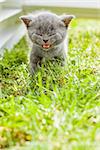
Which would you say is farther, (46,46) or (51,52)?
(51,52)

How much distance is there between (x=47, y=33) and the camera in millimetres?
3551

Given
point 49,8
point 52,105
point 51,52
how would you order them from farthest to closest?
point 49,8 → point 51,52 → point 52,105

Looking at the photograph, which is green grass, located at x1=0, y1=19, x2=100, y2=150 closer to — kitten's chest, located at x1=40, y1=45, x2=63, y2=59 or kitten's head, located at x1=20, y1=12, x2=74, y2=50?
kitten's chest, located at x1=40, y1=45, x2=63, y2=59

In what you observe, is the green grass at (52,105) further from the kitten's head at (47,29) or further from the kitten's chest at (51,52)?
the kitten's head at (47,29)

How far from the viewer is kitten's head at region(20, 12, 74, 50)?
3541 millimetres

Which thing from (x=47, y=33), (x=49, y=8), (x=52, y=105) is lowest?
(x=52, y=105)

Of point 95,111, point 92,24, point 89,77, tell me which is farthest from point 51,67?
point 92,24

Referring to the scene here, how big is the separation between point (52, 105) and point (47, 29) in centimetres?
84

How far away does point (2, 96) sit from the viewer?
3.44 m

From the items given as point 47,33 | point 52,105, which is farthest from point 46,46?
point 52,105

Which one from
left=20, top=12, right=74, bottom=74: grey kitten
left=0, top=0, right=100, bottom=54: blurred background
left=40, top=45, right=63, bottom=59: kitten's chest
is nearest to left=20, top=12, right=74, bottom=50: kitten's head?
left=20, top=12, right=74, bottom=74: grey kitten

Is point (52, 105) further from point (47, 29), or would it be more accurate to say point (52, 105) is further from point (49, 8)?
point (49, 8)

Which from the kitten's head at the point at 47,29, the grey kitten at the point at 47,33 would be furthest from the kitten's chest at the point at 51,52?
the kitten's head at the point at 47,29

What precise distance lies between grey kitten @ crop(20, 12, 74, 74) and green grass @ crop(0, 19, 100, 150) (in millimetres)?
119
